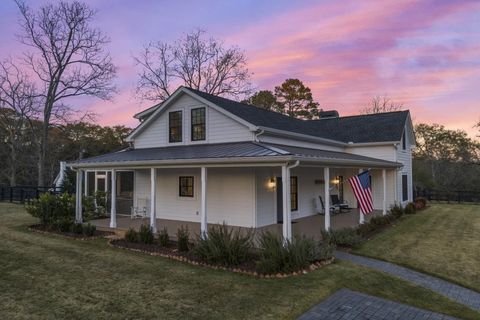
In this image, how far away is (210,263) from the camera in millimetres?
8070

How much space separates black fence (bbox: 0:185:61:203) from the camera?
2083 cm

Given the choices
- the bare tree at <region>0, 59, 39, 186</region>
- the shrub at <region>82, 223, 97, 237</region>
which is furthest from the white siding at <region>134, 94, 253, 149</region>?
the bare tree at <region>0, 59, 39, 186</region>

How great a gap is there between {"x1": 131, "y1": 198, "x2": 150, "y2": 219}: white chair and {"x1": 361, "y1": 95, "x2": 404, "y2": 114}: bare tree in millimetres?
32481

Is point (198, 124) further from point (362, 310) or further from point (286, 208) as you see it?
point (362, 310)

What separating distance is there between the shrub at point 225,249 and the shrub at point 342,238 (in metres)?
2.90

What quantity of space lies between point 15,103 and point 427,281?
30.3 metres

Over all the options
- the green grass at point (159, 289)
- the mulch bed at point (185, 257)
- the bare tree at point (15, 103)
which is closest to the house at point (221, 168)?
the mulch bed at point (185, 257)

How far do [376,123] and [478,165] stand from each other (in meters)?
17.7

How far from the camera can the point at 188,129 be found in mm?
14609

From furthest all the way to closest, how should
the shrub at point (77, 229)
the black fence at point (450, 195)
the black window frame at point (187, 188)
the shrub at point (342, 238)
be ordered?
the black fence at point (450, 195), the black window frame at point (187, 188), the shrub at point (77, 229), the shrub at point (342, 238)

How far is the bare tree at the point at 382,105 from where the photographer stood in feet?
129

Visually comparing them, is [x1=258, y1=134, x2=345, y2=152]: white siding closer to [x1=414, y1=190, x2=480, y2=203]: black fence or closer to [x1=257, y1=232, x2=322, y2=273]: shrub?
[x1=257, y1=232, x2=322, y2=273]: shrub

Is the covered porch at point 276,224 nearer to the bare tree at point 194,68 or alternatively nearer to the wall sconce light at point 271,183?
the wall sconce light at point 271,183

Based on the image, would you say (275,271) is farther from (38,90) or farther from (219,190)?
(38,90)
